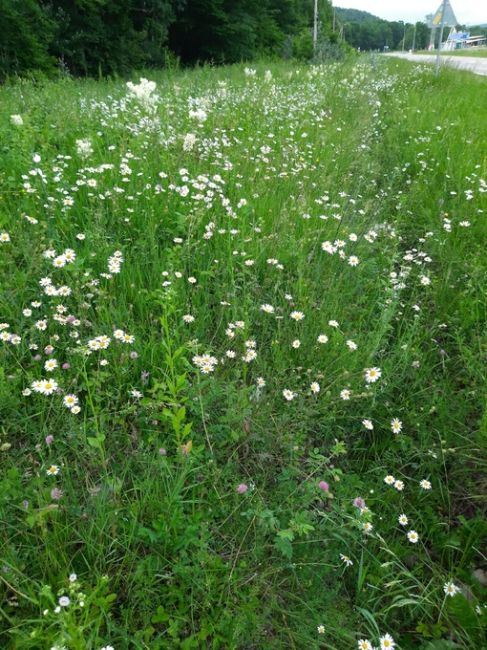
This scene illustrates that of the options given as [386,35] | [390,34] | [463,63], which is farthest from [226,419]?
[390,34]

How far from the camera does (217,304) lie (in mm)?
2578

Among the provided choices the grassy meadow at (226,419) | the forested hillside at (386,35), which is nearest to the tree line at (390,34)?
the forested hillside at (386,35)

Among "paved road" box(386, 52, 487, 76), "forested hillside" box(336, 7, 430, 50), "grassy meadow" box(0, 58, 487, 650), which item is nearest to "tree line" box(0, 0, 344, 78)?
"grassy meadow" box(0, 58, 487, 650)

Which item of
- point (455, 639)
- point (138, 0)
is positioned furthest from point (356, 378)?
point (138, 0)

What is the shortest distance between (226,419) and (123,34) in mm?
16157

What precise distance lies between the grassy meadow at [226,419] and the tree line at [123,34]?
438 centimetres

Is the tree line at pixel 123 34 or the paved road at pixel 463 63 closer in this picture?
the tree line at pixel 123 34

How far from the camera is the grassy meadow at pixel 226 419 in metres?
1.46

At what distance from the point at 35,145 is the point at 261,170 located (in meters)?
1.90

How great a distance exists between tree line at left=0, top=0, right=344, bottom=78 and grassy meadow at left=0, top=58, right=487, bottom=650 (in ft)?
14.4

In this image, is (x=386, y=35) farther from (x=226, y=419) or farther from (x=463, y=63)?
(x=226, y=419)

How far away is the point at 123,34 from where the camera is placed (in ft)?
47.2

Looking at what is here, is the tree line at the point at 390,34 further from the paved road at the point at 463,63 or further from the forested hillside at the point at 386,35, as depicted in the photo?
the paved road at the point at 463,63

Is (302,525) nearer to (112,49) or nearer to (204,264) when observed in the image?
(204,264)
